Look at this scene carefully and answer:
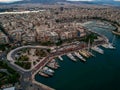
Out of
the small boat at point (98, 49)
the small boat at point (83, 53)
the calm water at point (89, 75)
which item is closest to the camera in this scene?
the calm water at point (89, 75)

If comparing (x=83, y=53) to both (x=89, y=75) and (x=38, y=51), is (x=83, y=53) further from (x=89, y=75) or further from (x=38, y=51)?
(x=38, y=51)

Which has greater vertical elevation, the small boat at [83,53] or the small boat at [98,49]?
the small boat at [83,53]

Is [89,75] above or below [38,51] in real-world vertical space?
below

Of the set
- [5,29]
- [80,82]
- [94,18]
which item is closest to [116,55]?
[80,82]

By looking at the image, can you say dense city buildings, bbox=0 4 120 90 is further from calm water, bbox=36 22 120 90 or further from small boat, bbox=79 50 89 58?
calm water, bbox=36 22 120 90

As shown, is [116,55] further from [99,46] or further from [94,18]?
[94,18]

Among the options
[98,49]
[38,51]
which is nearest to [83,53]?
[98,49]

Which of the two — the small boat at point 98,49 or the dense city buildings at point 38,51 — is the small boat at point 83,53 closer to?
the dense city buildings at point 38,51

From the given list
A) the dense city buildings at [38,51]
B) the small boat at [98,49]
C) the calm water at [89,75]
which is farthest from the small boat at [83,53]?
the small boat at [98,49]

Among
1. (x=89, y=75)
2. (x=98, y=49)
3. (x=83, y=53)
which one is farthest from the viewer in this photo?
(x=98, y=49)
